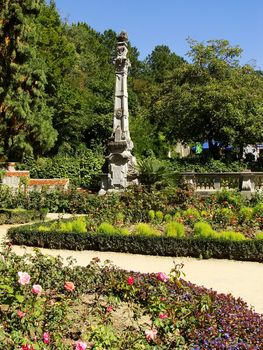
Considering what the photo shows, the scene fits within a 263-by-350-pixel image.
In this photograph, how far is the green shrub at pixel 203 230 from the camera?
10327mm

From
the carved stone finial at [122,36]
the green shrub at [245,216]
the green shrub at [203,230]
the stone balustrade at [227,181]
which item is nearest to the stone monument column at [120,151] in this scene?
the carved stone finial at [122,36]

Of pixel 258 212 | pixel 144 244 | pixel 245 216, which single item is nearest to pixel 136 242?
pixel 144 244

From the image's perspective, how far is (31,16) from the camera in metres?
23.1

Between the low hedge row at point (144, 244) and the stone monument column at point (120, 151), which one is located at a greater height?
the stone monument column at point (120, 151)

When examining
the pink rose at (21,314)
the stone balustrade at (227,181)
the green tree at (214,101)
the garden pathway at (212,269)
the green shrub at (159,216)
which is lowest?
the garden pathway at (212,269)

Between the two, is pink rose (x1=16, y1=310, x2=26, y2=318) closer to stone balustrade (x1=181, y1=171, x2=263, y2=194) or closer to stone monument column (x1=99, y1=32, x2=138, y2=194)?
stone balustrade (x1=181, y1=171, x2=263, y2=194)

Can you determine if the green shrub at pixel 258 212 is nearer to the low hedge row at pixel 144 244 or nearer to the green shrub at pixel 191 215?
the green shrub at pixel 191 215

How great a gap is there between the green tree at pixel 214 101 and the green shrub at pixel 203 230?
16.7 m

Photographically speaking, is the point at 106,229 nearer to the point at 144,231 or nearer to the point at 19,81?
the point at 144,231

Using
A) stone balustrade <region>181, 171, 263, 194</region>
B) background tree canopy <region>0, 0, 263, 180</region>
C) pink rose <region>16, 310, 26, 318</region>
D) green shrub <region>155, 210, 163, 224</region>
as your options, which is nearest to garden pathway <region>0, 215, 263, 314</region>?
green shrub <region>155, 210, 163, 224</region>

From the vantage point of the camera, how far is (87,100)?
115 ft

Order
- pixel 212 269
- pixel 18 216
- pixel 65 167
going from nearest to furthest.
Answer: pixel 212 269
pixel 18 216
pixel 65 167

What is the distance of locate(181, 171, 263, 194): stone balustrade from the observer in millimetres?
16875

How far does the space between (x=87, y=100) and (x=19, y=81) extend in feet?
42.0
